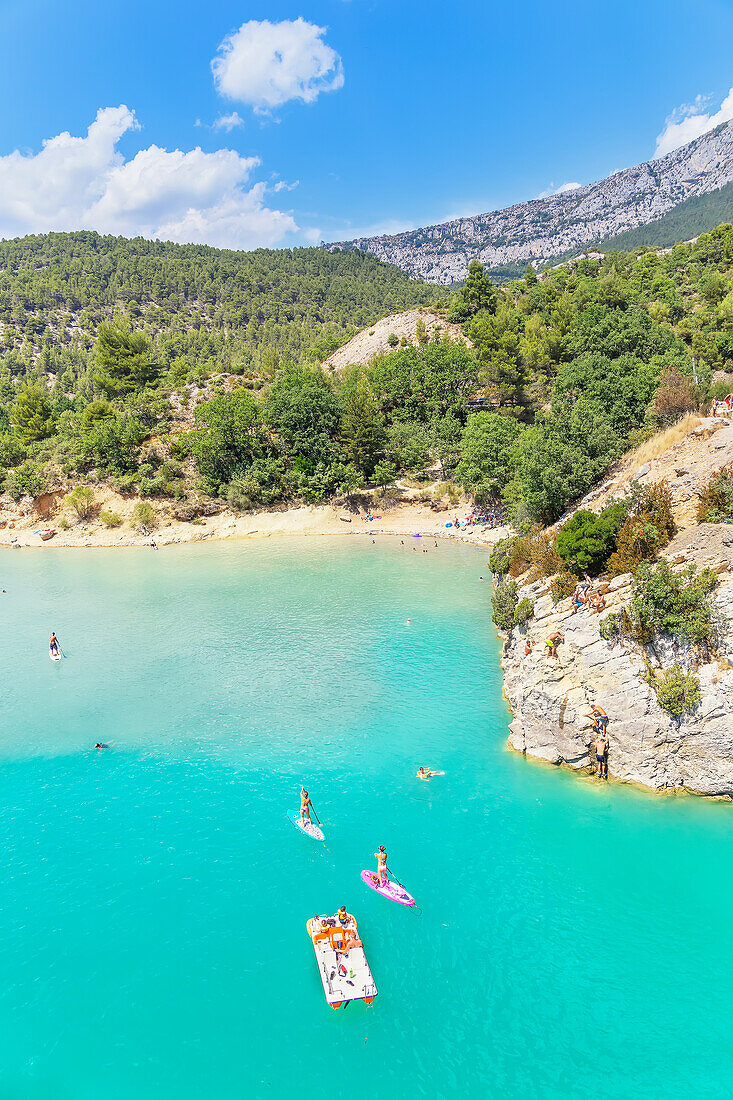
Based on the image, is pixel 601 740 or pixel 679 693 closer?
pixel 679 693

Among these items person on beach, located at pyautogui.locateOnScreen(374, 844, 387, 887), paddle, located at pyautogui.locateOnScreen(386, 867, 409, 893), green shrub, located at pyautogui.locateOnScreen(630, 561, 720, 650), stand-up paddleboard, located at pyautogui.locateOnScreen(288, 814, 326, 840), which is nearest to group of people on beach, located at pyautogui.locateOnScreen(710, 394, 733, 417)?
green shrub, located at pyautogui.locateOnScreen(630, 561, 720, 650)

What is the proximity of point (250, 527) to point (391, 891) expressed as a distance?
58591mm

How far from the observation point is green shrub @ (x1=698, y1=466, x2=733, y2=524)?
85.9 ft

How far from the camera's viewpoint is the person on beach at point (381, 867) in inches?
730

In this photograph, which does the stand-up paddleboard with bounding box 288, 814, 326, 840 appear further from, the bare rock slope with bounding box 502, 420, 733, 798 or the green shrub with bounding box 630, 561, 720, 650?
the green shrub with bounding box 630, 561, 720, 650

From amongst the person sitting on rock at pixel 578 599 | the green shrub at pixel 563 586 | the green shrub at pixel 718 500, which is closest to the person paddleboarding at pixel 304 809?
the person sitting on rock at pixel 578 599

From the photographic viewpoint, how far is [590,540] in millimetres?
28984

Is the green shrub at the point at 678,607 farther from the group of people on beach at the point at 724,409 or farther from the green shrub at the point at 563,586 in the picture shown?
the group of people on beach at the point at 724,409

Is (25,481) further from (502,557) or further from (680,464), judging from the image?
(680,464)

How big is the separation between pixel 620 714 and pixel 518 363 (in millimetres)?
69105

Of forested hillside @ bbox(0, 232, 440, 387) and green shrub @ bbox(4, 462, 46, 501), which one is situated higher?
forested hillside @ bbox(0, 232, 440, 387)

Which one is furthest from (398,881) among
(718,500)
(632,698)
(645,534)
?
(718,500)

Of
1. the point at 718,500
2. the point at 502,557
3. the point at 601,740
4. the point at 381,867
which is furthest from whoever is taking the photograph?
the point at 502,557

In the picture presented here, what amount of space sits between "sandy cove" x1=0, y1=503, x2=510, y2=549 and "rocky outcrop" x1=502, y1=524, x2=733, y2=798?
41.7m
